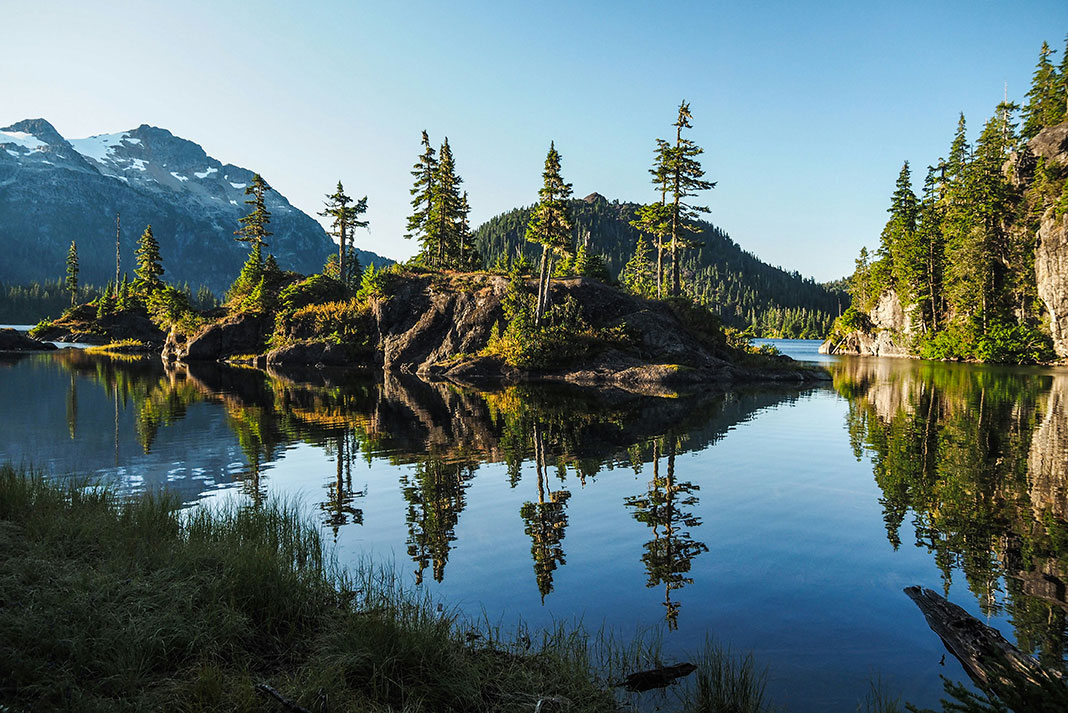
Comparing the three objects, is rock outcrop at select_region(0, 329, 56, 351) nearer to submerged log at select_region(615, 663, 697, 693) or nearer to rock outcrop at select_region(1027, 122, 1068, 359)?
submerged log at select_region(615, 663, 697, 693)

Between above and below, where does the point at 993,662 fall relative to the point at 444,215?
below

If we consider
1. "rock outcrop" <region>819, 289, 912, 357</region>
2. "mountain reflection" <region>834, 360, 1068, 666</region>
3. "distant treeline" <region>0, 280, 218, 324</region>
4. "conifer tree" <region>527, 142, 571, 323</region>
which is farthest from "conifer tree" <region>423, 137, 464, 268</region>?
"distant treeline" <region>0, 280, 218, 324</region>

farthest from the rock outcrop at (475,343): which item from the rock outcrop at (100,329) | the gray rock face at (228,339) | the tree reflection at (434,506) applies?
the rock outcrop at (100,329)

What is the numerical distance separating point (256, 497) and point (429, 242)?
58.2 meters

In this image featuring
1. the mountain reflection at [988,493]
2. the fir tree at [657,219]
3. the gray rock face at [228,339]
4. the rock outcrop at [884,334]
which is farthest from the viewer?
the rock outcrop at [884,334]

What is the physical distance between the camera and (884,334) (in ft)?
303

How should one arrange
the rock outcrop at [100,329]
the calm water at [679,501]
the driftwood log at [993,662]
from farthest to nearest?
the rock outcrop at [100,329] → the calm water at [679,501] → the driftwood log at [993,662]

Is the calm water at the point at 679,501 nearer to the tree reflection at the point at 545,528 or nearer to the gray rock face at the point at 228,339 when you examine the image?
the tree reflection at the point at 545,528

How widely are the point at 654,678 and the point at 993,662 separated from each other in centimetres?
293

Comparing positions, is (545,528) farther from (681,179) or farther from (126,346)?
(126,346)

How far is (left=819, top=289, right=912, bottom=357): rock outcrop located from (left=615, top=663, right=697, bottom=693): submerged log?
95.8 m

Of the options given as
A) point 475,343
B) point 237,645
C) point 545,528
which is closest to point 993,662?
point 237,645

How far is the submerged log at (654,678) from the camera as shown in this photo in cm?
570

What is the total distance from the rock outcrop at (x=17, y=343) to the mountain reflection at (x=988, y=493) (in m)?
90.8
